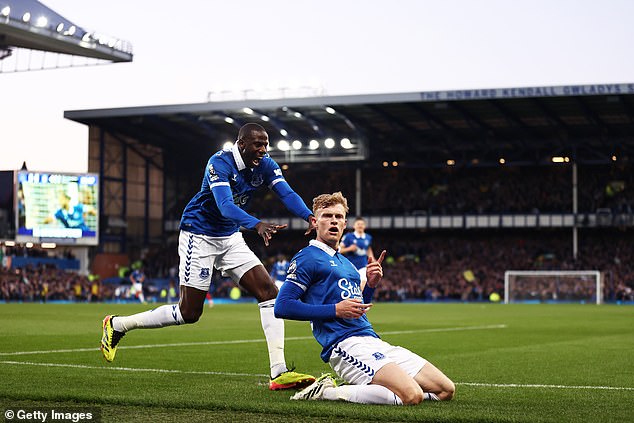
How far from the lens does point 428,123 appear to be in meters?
56.2

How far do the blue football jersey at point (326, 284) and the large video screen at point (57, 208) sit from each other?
4110cm

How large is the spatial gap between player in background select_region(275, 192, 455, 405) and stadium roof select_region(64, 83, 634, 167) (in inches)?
1680

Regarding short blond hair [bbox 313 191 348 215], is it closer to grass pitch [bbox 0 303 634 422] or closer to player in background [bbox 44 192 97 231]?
grass pitch [bbox 0 303 634 422]

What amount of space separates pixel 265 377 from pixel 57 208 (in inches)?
1544

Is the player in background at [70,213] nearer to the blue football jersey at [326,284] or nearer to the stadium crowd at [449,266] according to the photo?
the stadium crowd at [449,266]

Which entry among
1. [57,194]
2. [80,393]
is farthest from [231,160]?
[57,194]

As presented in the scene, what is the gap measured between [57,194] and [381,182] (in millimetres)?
26068

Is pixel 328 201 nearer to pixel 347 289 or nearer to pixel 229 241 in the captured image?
pixel 347 289

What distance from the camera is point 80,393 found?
7.36 m

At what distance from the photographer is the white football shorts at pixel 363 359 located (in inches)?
271

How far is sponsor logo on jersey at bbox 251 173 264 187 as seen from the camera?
8.73 meters

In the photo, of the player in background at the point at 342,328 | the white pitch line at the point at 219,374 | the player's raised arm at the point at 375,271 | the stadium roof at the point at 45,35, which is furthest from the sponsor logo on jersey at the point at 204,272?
the stadium roof at the point at 45,35

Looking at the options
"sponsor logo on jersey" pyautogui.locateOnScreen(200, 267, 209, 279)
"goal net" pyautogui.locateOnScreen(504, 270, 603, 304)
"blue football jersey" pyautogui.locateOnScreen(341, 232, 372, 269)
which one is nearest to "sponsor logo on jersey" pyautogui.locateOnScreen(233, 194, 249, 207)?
"sponsor logo on jersey" pyautogui.locateOnScreen(200, 267, 209, 279)

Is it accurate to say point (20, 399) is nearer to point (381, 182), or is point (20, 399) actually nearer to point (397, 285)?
point (397, 285)
